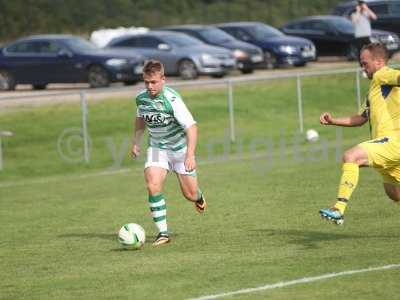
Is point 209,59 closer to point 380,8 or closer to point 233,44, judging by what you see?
point 233,44

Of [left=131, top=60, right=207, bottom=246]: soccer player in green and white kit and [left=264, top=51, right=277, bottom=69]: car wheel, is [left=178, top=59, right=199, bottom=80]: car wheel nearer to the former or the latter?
[left=264, top=51, right=277, bottom=69]: car wheel

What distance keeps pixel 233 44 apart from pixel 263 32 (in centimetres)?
270

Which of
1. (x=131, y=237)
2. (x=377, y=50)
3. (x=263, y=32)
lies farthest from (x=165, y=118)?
(x=263, y=32)

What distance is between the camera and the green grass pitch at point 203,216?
376 inches

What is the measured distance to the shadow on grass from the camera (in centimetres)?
1152

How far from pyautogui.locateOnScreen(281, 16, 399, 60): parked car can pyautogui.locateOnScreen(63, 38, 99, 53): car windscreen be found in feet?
33.0

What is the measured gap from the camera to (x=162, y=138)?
39.1ft

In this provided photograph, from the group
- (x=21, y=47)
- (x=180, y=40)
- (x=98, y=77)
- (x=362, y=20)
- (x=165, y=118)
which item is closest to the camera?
(x=165, y=118)

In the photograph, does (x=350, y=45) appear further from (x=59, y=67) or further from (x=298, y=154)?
(x=298, y=154)

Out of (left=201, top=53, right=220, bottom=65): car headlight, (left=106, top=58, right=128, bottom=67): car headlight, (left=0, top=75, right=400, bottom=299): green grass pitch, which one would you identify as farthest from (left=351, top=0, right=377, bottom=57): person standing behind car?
(left=106, top=58, right=128, bottom=67): car headlight

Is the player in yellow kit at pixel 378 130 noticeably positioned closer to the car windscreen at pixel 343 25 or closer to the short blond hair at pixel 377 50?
the short blond hair at pixel 377 50

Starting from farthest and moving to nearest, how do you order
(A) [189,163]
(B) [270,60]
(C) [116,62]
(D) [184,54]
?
(B) [270,60] → (D) [184,54] → (C) [116,62] → (A) [189,163]

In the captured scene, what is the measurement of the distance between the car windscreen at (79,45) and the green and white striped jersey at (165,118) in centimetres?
2242

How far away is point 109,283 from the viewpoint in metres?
9.66
